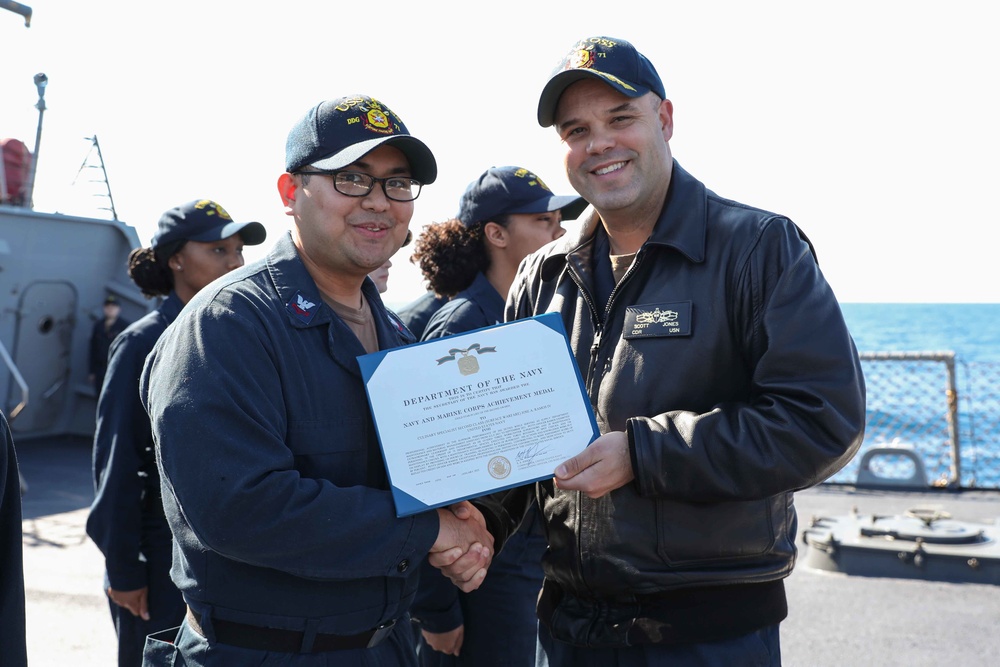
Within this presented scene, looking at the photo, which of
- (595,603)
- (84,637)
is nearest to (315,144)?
(595,603)

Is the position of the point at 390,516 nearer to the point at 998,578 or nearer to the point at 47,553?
the point at 998,578

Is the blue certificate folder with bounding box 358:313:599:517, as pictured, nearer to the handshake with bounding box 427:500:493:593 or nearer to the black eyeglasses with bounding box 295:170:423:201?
the handshake with bounding box 427:500:493:593

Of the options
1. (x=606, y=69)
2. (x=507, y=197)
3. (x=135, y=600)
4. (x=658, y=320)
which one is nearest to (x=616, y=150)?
(x=606, y=69)

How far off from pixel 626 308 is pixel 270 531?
1.12m

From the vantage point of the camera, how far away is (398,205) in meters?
2.48

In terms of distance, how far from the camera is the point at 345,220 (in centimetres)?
240

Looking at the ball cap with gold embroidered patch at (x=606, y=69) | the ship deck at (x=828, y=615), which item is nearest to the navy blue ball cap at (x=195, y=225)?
the ball cap with gold embroidered patch at (x=606, y=69)

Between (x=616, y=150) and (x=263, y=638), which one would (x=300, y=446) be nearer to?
(x=263, y=638)

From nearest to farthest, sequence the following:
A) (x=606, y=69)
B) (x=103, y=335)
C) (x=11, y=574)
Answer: (x=11, y=574) < (x=606, y=69) < (x=103, y=335)

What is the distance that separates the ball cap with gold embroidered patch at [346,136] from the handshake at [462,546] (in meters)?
0.98

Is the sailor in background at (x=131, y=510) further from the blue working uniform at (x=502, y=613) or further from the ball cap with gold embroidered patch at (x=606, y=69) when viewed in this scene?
the ball cap with gold embroidered patch at (x=606, y=69)

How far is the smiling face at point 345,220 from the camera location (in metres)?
2.39

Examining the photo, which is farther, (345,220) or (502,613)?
(502,613)

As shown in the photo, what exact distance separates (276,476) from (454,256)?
2465mm
